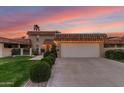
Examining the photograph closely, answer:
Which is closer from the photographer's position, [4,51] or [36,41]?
[4,51]

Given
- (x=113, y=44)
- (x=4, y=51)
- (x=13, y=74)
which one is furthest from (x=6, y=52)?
(x=13, y=74)

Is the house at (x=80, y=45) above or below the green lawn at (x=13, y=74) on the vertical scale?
above

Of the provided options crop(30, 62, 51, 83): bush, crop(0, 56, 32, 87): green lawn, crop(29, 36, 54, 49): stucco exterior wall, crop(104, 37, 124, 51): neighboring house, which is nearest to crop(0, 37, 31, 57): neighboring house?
crop(29, 36, 54, 49): stucco exterior wall

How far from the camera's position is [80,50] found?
109 feet

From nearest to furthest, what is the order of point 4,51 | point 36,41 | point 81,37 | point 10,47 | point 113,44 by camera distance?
point 81,37
point 4,51
point 113,44
point 10,47
point 36,41

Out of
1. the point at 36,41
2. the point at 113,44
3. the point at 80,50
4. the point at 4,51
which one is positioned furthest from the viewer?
the point at 36,41

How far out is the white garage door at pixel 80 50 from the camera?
108 ft

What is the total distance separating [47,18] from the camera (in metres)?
36.2

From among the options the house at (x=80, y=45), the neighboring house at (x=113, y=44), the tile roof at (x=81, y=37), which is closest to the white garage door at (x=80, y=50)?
the house at (x=80, y=45)

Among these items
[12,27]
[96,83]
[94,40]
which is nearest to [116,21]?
[94,40]

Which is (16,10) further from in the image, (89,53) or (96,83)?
(96,83)

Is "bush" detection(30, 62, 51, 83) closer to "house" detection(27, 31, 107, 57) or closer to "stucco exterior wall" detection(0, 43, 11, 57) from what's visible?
"house" detection(27, 31, 107, 57)

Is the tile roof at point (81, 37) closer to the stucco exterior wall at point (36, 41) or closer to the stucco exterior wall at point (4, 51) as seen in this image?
the stucco exterior wall at point (4, 51)

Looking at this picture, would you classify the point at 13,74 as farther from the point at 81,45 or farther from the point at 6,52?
the point at 6,52
